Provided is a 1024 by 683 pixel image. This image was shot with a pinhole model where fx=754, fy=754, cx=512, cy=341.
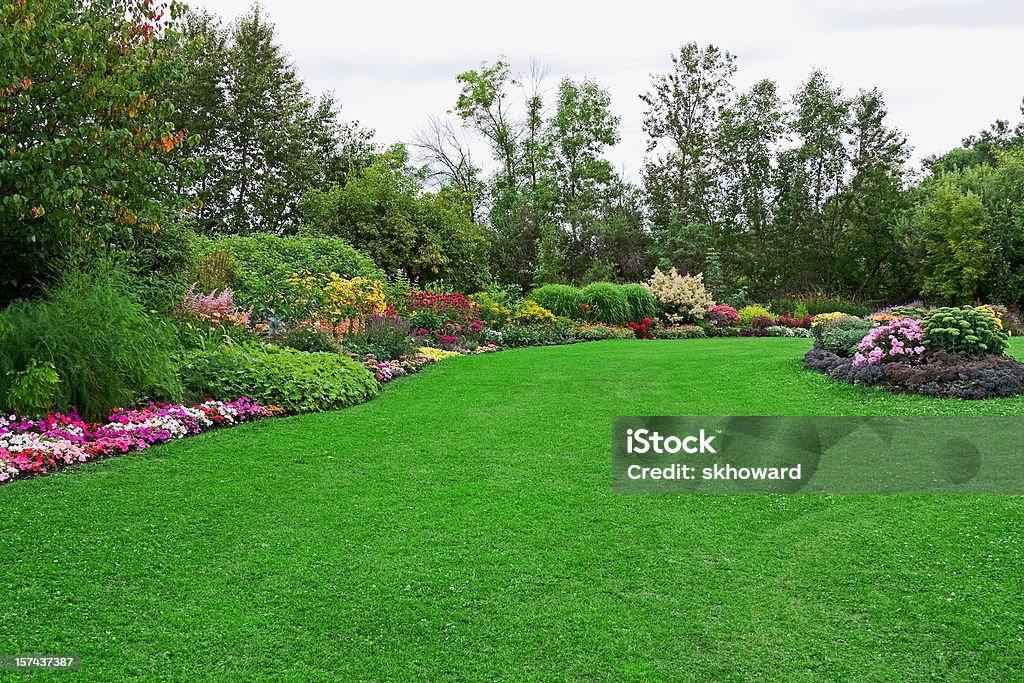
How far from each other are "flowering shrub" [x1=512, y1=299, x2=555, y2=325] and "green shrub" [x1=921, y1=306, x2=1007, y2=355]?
7.44 meters

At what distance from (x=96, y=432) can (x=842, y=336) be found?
733 centimetres

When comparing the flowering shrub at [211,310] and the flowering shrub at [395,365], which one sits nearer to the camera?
the flowering shrub at [211,310]

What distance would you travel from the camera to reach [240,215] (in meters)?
23.7

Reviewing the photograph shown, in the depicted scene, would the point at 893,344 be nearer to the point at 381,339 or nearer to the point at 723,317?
the point at 381,339

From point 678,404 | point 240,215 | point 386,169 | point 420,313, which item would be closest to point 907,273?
point 386,169

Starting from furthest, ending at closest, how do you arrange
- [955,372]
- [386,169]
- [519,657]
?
[386,169] < [955,372] < [519,657]

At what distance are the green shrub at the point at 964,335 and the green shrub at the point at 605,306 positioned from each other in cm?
819

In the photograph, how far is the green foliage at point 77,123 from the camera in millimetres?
5523

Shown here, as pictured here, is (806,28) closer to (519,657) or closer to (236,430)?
(236,430)

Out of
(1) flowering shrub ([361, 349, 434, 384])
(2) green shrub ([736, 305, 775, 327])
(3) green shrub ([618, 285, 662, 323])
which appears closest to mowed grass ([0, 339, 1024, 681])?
(1) flowering shrub ([361, 349, 434, 384])

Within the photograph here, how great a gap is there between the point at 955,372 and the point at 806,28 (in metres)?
4.65

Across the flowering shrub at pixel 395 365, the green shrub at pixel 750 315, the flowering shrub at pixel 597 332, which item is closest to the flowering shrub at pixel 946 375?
the flowering shrub at pixel 395 365

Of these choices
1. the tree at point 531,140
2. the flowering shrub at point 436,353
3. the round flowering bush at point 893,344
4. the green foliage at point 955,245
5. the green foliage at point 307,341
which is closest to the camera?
the round flowering bush at point 893,344

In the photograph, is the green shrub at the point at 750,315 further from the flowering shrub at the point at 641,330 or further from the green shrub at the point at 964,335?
the green shrub at the point at 964,335
